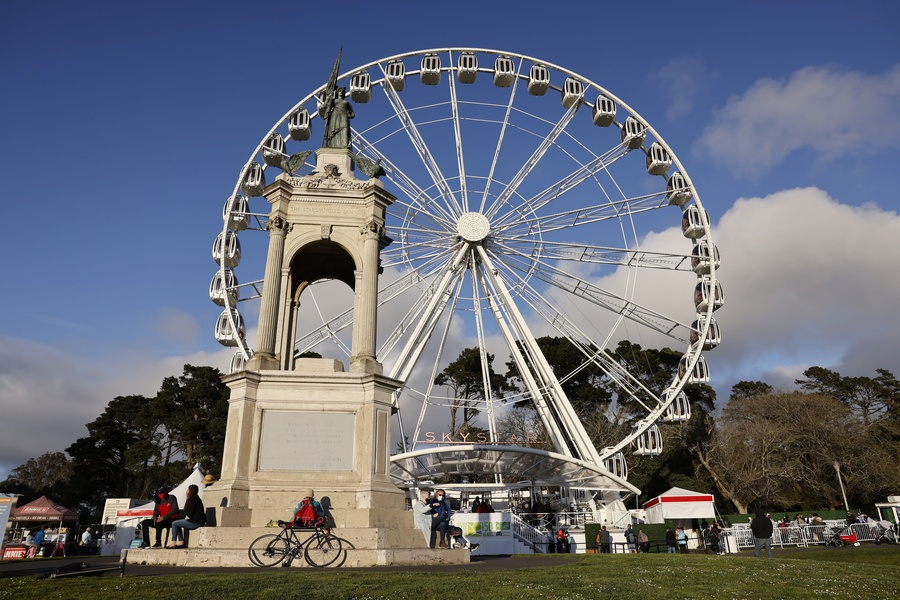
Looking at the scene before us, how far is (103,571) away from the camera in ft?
30.0

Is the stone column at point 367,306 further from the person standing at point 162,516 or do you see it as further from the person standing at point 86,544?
the person standing at point 86,544

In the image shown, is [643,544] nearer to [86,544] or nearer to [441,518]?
[441,518]

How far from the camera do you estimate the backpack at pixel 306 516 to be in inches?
429

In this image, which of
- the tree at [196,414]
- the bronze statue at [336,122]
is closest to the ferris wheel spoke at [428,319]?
the bronze statue at [336,122]

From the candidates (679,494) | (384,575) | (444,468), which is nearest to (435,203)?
(444,468)

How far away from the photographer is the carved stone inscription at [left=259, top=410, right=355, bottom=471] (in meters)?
12.6

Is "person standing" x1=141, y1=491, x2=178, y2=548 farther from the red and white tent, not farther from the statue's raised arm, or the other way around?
the red and white tent

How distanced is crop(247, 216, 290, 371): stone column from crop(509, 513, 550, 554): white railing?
14.3 metres

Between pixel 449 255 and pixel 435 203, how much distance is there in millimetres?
2618

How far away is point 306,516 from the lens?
35.9 ft

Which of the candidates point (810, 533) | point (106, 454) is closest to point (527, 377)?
point (810, 533)

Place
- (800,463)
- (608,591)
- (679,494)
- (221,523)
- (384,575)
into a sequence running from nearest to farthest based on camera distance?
(608,591) → (384,575) → (221,523) → (679,494) → (800,463)

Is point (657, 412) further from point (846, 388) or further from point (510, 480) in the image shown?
point (846, 388)

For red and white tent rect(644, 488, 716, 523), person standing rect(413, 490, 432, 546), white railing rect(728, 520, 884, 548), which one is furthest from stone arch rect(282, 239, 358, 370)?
white railing rect(728, 520, 884, 548)
